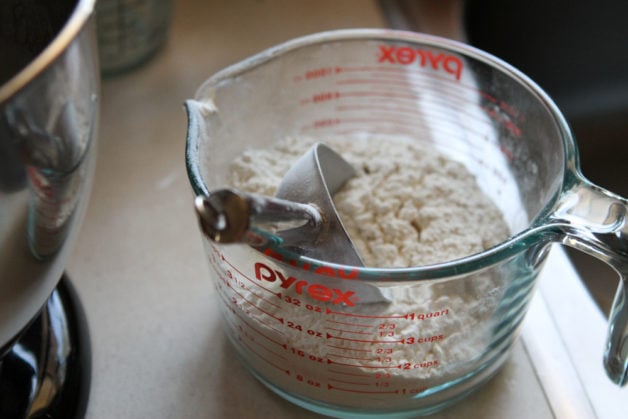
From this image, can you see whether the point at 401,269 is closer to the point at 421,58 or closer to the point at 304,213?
the point at 304,213

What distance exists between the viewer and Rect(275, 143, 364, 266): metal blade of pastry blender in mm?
506

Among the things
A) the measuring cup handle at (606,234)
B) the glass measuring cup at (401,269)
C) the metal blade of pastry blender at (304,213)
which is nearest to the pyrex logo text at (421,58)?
the glass measuring cup at (401,269)

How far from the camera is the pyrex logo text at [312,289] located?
0.44m

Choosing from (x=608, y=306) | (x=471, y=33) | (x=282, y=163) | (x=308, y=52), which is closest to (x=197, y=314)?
(x=282, y=163)

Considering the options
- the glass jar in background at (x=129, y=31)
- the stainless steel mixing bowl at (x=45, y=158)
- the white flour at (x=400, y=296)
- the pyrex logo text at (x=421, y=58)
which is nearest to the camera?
the stainless steel mixing bowl at (x=45, y=158)

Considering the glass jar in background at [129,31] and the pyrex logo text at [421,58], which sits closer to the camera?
the pyrex logo text at [421,58]

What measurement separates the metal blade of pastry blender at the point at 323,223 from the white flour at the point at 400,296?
0.05 m

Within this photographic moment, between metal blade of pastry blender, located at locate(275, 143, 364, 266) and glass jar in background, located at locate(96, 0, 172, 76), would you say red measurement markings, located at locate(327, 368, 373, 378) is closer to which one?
metal blade of pastry blender, located at locate(275, 143, 364, 266)

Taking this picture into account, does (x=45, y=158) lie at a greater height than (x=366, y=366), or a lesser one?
greater

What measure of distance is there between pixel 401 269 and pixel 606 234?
0.13 metres

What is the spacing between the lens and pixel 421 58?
2.14 ft

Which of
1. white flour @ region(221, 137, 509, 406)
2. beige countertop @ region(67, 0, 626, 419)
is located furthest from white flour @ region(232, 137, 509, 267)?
beige countertop @ region(67, 0, 626, 419)

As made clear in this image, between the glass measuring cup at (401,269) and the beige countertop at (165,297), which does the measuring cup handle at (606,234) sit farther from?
the beige countertop at (165,297)

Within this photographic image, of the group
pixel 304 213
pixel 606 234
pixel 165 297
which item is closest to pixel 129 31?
pixel 165 297
